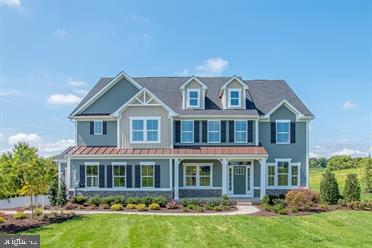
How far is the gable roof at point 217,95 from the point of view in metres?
26.8

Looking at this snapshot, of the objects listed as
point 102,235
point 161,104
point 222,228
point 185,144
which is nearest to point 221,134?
point 185,144

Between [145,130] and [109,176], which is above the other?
[145,130]

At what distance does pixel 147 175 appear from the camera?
24.9 metres

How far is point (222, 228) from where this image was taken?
1559 cm

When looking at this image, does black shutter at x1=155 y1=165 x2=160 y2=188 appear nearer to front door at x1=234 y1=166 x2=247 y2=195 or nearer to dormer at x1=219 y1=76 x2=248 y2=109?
front door at x1=234 y1=166 x2=247 y2=195

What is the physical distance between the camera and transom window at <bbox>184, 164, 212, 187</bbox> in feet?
85.0

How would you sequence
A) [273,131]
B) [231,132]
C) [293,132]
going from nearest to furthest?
[231,132] < [293,132] < [273,131]

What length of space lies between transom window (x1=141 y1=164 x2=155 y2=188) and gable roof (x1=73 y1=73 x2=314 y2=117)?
4713mm

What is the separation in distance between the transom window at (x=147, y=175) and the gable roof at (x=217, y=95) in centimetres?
471

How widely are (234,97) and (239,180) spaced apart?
20.4ft

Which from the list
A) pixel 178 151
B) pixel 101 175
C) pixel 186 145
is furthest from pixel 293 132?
pixel 101 175

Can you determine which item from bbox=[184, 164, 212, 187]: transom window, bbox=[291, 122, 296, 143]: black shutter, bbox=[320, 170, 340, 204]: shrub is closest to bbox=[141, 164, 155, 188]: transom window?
bbox=[184, 164, 212, 187]: transom window

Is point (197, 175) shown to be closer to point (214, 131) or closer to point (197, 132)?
point (197, 132)

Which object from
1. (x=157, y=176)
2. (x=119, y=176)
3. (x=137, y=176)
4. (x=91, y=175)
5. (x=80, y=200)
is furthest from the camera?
(x=91, y=175)
